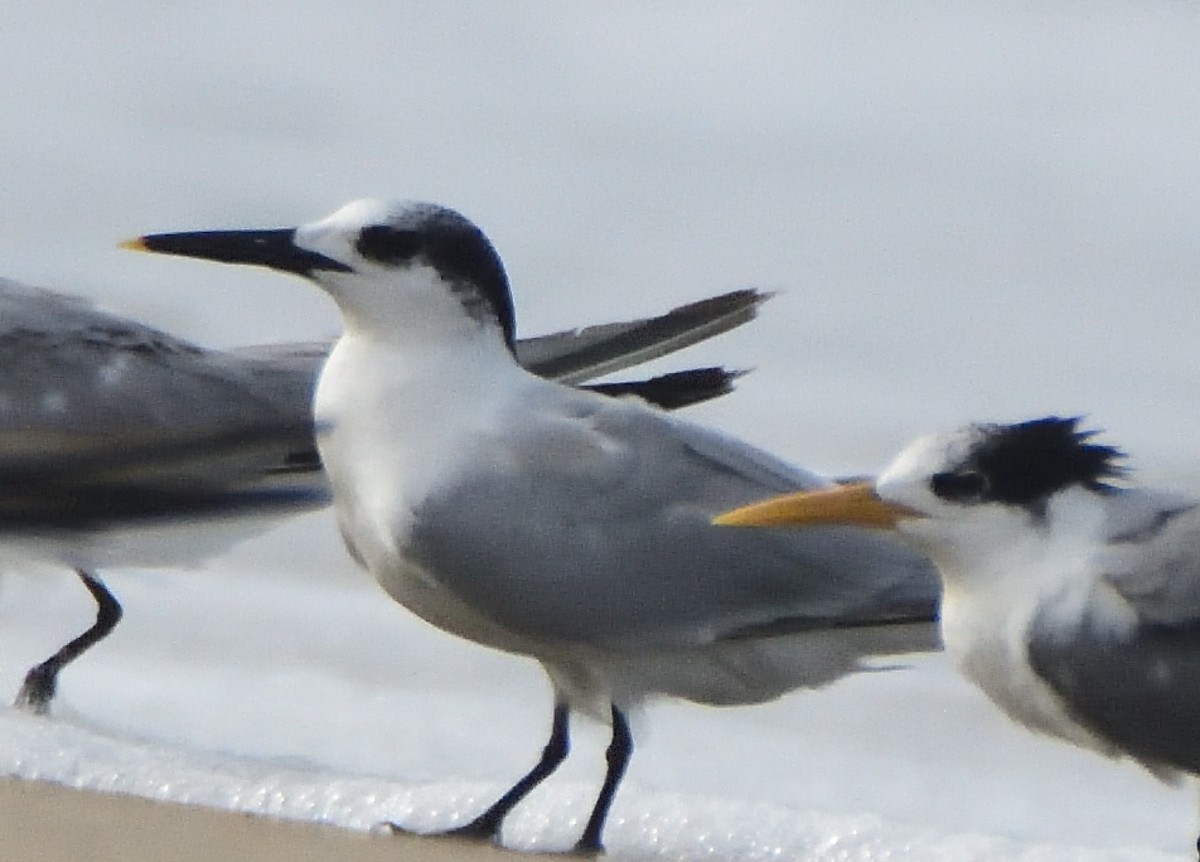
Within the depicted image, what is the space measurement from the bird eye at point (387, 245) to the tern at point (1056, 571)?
63cm

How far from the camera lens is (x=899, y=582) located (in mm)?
4066

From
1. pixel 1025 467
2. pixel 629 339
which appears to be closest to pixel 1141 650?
pixel 1025 467

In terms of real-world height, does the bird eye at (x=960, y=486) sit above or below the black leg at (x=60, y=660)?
above

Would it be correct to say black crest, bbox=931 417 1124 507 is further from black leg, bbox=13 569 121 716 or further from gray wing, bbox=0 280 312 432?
black leg, bbox=13 569 121 716

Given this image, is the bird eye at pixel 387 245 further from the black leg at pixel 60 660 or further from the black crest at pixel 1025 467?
the black leg at pixel 60 660

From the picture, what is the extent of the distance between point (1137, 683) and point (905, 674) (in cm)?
315

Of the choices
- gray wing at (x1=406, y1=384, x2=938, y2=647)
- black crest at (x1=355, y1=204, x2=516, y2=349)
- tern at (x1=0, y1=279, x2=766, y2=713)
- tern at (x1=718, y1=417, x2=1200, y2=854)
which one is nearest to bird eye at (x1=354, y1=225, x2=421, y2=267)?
black crest at (x1=355, y1=204, x2=516, y2=349)

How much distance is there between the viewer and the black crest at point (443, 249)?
4.12m

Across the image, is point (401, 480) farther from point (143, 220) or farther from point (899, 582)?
point (143, 220)

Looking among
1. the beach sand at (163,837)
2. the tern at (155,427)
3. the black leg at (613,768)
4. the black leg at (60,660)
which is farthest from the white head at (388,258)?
the black leg at (60,660)

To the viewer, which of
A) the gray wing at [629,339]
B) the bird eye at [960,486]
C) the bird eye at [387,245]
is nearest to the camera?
the bird eye at [960,486]

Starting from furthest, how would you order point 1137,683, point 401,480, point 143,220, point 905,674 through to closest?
point 143,220
point 905,674
point 401,480
point 1137,683

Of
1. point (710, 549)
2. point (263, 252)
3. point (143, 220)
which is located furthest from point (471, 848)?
point (143, 220)

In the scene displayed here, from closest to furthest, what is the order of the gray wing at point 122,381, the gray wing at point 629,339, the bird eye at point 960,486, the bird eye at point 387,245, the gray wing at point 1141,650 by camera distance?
the gray wing at point 1141,650 < the bird eye at point 960,486 < the bird eye at point 387,245 < the gray wing at point 629,339 < the gray wing at point 122,381
